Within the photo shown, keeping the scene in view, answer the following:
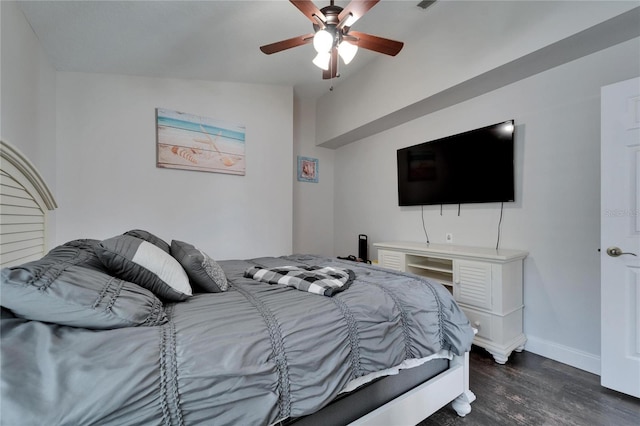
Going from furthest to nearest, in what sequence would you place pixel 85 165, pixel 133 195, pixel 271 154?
1. pixel 271 154
2. pixel 133 195
3. pixel 85 165

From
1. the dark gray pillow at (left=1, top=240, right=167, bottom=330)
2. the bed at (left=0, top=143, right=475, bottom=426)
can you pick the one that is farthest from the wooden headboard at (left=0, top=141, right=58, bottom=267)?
the dark gray pillow at (left=1, top=240, right=167, bottom=330)

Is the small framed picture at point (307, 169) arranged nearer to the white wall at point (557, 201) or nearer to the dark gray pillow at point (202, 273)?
the white wall at point (557, 201)

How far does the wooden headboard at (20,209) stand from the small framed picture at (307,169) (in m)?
3.03

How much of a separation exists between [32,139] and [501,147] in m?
3.87

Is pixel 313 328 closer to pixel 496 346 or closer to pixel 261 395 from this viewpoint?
pixel 261 395

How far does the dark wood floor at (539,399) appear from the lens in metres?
1.50

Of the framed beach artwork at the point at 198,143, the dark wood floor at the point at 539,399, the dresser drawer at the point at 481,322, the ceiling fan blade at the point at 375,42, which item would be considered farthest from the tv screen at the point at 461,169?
the framed beach artwork at the point at 198,143

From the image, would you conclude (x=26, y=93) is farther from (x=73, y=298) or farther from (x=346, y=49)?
(x=346, y=49)

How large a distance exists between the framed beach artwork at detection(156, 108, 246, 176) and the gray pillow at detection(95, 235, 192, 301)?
2.14 metres

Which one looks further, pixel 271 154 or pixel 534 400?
pixel 271 154

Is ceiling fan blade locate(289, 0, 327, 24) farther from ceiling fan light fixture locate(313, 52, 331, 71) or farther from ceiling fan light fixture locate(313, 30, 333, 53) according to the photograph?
ceiling fan light fixture locate(313, 52, 331, 71)

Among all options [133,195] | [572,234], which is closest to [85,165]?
[133,195]

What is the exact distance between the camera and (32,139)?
2.16 m

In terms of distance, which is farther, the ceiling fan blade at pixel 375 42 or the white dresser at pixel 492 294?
the white dresser at pixel 492 294
